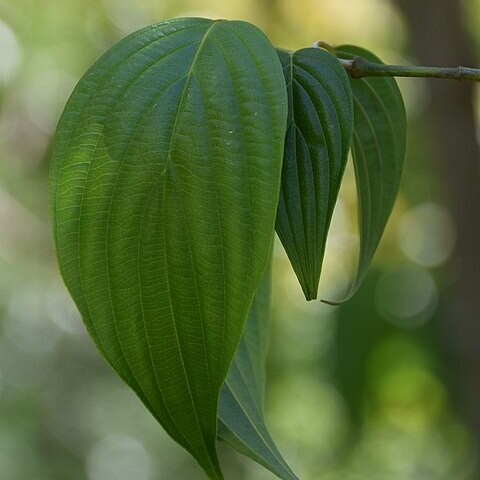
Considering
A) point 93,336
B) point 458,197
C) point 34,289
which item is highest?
point 93,336

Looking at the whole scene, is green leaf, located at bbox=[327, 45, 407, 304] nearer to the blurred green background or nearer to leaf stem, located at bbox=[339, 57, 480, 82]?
leaf stem, located at bbox=[339, 57, 480, 82]

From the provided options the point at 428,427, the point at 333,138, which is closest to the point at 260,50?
the point at 333,138

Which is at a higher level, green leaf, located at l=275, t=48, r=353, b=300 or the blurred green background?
green leaf, located at l=275, t=48, r=353, b=300

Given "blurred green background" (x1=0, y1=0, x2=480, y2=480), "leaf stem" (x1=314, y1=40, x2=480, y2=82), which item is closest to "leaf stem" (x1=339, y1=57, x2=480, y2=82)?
"leaf stem" (x1=314, y1=40, x2=480, y2=82)

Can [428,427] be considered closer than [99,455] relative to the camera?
Yes

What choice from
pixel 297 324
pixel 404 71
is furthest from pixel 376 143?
pixel 297 324

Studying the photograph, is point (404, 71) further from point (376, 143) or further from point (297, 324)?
point (297, 324)

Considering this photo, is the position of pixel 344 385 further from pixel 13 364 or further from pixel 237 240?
pixel 237 240

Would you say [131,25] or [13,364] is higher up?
[131,25]
